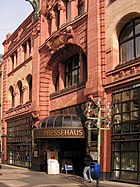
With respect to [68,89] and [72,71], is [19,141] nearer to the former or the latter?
[72,71]

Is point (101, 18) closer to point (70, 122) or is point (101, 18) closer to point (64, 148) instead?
point (70, 122)

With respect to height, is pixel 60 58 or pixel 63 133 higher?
pixel 60 58

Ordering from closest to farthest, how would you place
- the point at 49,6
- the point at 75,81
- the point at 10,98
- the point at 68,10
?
1. the point at 75,81
2. the point at 68,10
3. the point at 49,6
4. the point at 10,98

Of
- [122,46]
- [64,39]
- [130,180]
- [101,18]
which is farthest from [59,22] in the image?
[130,180]

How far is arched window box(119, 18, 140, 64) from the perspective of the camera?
77.9ft

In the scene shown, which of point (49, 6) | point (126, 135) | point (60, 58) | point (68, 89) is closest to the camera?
point (126, 135)

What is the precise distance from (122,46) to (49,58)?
1083 centimetres

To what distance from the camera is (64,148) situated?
109 ft

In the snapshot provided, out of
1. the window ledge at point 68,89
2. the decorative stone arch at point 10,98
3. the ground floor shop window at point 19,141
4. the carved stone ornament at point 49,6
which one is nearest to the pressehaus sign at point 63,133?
the window ledge at point 68,89

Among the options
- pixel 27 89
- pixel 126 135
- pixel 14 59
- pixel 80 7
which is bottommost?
pixel 126 135

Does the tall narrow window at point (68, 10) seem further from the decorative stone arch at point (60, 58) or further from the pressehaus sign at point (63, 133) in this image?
the pressehaus sign at point (63, 133)

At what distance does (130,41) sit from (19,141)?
72.0 feet

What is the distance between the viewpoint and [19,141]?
1676 inches

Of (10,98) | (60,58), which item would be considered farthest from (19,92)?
(60,58)
